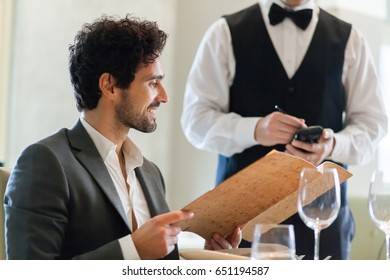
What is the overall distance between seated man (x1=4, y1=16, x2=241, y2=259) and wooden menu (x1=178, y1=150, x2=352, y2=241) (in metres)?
0.06

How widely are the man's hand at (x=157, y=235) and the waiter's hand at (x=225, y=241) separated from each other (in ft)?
1.03

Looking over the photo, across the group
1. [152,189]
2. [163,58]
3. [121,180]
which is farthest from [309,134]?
[163,58]

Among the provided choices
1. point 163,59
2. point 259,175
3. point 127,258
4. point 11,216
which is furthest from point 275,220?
point 163,59

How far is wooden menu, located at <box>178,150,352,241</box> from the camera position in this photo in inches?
54.6

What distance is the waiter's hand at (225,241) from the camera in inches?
66.0

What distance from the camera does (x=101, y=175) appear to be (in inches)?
62.7

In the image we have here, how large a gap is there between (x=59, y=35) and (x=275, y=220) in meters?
1.95

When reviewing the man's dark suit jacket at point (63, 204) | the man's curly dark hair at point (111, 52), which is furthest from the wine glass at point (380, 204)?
the man's curly dark hair at point (111, 52)

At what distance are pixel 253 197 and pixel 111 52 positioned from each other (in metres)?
0.50

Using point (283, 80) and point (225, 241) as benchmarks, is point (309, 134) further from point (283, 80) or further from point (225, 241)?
point (225, 241)

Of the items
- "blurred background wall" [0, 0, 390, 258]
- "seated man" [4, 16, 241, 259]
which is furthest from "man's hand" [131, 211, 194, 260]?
"blurred background wall" [0, 0, 390, 258]

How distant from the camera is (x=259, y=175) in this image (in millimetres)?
1420

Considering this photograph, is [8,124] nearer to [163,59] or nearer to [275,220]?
[163,59]

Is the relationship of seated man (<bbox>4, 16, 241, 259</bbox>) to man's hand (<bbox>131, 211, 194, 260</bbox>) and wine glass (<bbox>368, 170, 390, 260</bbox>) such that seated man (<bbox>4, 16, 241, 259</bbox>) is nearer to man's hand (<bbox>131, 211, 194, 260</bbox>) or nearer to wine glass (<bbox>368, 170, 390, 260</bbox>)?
man's hand (<bbox>131, 211, 194, 260</bbox>)
